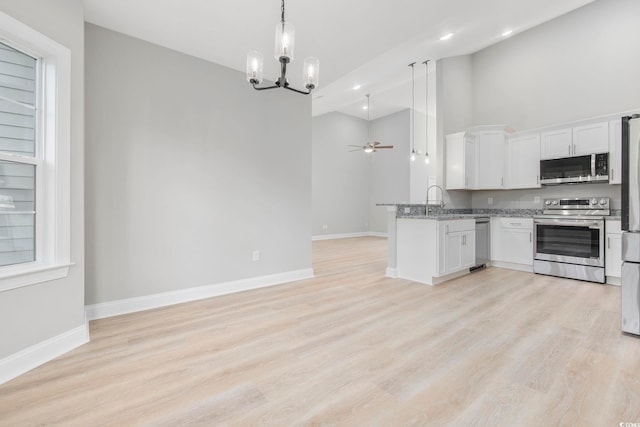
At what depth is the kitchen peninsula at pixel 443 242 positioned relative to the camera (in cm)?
389

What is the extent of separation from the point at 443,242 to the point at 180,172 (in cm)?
345

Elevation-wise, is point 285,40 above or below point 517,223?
above

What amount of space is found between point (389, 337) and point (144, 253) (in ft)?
8.31

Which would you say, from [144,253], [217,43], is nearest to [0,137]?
[144,253]

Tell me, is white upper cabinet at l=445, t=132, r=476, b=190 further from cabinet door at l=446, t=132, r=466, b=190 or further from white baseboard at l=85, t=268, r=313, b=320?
white baseboard at l=85, t=268, r=313, b=320

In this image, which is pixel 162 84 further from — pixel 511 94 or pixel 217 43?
pixel 511 94

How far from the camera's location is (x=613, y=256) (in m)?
3.81

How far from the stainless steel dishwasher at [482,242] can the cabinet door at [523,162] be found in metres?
0.90

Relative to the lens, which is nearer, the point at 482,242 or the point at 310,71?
the point at 310,71

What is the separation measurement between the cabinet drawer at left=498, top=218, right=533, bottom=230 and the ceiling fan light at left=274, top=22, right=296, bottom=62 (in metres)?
4.62

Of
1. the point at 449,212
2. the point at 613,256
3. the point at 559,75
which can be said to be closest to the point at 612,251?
the point at 613,256

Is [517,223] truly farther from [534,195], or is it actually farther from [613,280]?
[613,280]

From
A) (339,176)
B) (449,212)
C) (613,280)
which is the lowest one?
(613,280)

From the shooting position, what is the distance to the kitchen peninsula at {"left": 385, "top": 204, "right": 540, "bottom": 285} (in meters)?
3.89
